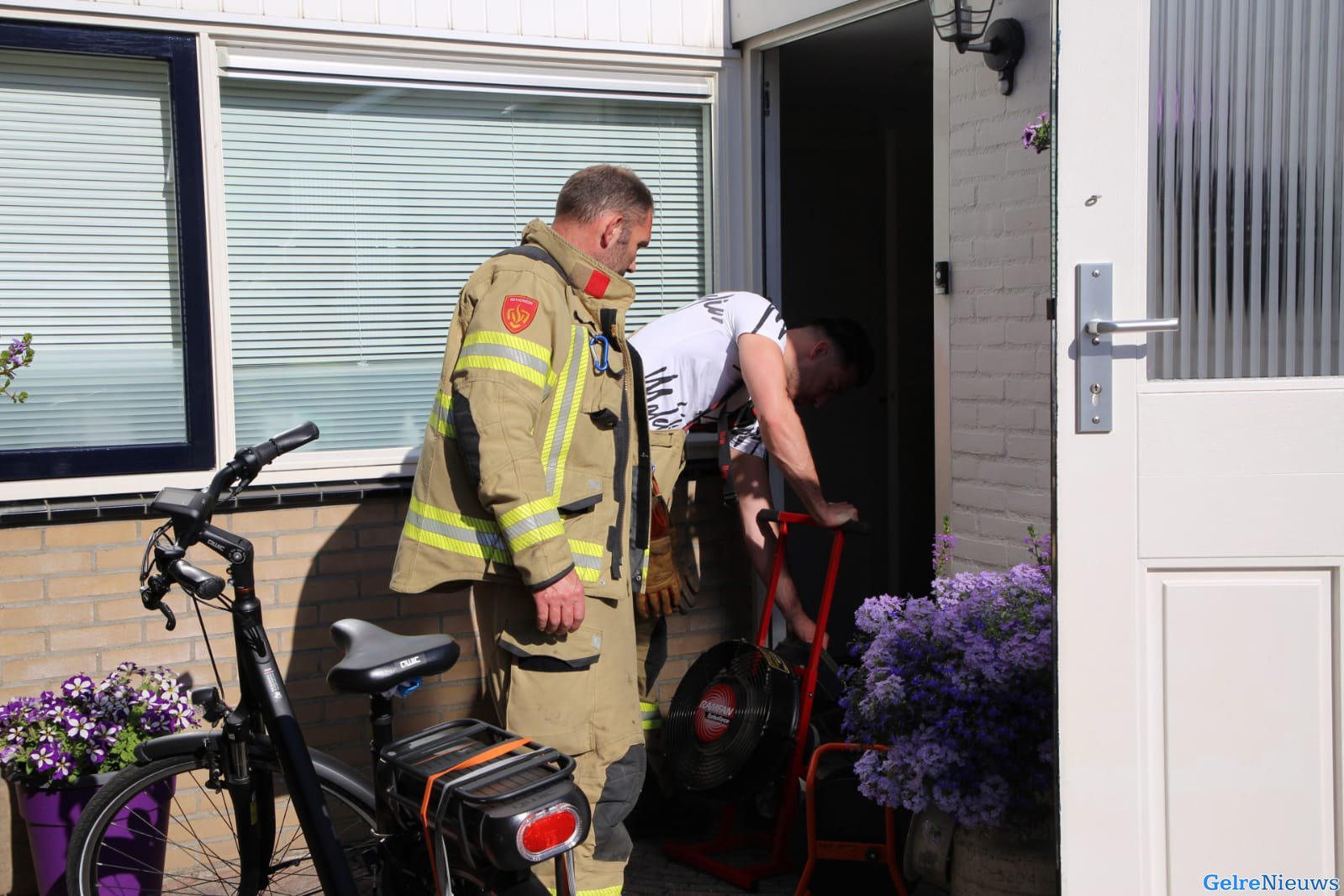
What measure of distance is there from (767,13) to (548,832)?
11.4 feet

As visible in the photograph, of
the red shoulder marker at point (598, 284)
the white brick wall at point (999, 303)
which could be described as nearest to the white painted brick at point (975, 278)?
the white brick wall at point (999, 303)

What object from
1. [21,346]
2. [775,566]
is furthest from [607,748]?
[21,346]

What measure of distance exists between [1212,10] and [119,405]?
332 cm

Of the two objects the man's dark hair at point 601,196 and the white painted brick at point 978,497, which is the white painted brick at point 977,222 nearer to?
the white painted brick at point 978,497

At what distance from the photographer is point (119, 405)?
4.12 metres

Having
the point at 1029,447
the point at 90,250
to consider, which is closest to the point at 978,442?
the point at 1029,447

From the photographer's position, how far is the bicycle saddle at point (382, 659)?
8.15ft

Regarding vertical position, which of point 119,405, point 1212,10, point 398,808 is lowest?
point 398,808

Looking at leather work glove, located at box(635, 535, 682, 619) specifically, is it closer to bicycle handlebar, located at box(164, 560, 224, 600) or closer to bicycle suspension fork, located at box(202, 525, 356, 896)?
bicycle suspension fork, located at box(202, 525, 356, 896)

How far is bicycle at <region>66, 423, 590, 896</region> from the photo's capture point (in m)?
2.29

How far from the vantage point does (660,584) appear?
13.4 ft

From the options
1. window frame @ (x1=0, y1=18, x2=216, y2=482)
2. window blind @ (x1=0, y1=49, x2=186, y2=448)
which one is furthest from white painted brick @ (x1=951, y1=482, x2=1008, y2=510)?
window blind @ (x1=0, y1=49, x2=186, y2=448)

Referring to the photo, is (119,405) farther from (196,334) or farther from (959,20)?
(959,20)

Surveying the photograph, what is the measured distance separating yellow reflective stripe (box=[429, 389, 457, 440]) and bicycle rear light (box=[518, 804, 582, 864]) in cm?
111
